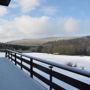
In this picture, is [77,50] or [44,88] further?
[77,50]

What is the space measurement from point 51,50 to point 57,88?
182ft

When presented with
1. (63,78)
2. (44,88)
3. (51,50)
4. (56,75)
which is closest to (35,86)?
(44,88)

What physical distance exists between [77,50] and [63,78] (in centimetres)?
5609

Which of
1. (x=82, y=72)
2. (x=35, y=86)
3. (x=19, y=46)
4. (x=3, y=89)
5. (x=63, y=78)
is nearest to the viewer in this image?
(x=82, y=72)

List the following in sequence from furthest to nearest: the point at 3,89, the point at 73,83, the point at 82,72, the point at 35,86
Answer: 1. the point at 35,86
2. the point at 3,89
3. the point at 73,83
4. the point at 82,72

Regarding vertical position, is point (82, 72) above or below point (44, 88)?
above

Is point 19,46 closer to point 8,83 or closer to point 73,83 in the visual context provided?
point 8,83

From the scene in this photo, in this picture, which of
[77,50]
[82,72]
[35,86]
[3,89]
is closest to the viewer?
[82,72]

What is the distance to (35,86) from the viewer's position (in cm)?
923

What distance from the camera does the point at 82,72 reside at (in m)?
5.51

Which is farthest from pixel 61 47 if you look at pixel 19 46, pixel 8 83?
pixel 8 83

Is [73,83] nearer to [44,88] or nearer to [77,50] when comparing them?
[44,88]

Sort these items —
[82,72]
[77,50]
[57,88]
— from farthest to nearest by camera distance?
[77,50] < [57,88] < [82,72]

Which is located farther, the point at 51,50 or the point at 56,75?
the point at 51,50
